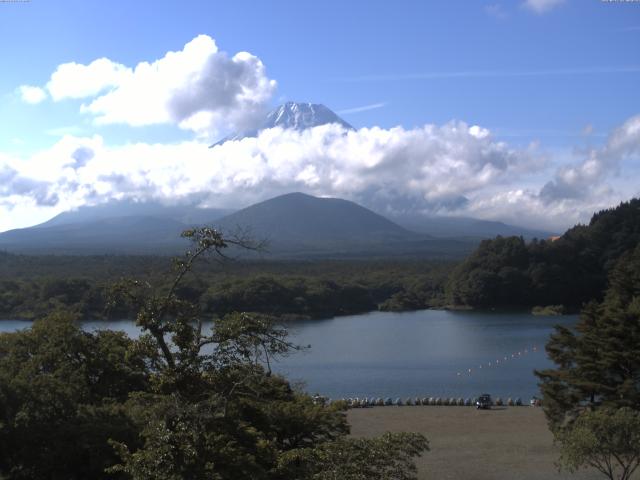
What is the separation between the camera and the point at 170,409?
189 inches

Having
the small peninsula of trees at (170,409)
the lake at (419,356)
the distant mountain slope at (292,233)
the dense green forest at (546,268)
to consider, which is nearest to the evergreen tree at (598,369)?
the lake at (419,356)

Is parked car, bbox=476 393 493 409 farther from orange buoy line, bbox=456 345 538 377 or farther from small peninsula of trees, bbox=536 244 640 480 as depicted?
orange buoy line, bbox=456 345 538 377

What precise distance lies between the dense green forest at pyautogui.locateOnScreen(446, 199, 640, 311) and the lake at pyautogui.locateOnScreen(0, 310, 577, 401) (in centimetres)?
602

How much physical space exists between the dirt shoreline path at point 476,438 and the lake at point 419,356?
8.91 feet

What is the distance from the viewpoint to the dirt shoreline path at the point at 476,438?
10906 mm

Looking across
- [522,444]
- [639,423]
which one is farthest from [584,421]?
[522,444]

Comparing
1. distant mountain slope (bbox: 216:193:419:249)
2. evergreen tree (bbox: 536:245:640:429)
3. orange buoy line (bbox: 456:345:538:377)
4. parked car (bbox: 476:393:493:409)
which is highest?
distant mountain slope (bbox: 216:193:419:249)

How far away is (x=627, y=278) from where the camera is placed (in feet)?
53.2

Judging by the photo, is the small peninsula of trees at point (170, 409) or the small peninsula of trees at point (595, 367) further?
the small peninsula of trees at point (595, 367)

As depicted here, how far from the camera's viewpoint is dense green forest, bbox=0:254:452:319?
35844 mm

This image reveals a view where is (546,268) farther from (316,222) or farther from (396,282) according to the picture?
(316,222)

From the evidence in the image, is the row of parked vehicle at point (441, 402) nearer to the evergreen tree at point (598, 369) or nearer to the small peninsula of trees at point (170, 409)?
the evergreen tree at point (598, 369)

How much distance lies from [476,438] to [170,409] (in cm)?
980

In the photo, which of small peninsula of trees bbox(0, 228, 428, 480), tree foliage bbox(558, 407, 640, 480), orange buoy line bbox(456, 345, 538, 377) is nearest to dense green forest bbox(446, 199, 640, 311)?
orange buoy line bbox(456, 345, 538, 377)
